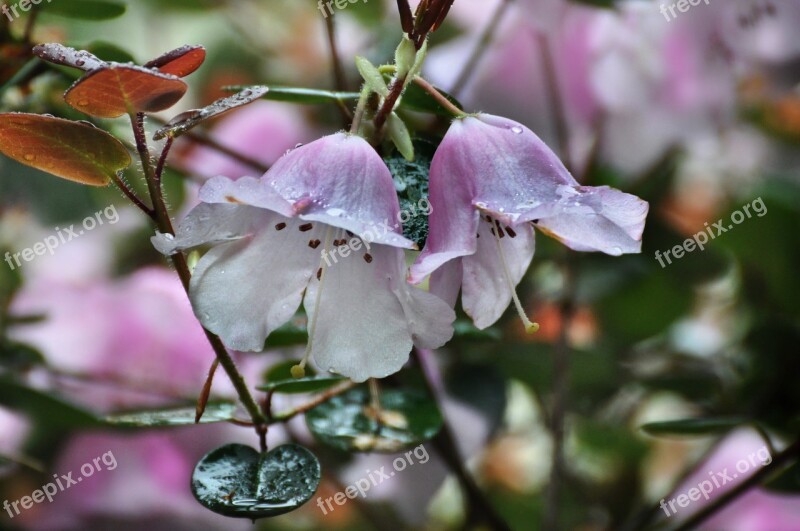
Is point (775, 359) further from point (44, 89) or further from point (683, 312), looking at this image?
point (44, 89)

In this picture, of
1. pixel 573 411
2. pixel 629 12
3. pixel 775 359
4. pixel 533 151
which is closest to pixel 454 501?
pixel 573 411

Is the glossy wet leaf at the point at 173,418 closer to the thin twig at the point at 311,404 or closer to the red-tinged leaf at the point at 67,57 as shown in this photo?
the thin twig at the point at 311,404

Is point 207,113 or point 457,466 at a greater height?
point 207,113

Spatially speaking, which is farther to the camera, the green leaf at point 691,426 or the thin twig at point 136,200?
the green leaf at point 691,426

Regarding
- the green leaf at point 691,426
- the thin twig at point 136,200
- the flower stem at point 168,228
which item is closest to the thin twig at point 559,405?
the green leaf at point 691,426

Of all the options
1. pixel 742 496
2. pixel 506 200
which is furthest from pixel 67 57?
pixel 742 496

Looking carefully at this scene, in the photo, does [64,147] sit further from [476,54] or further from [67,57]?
[476,54]
